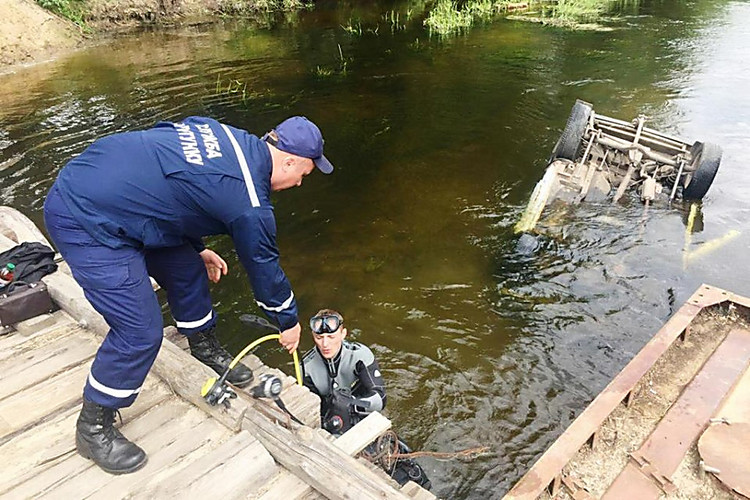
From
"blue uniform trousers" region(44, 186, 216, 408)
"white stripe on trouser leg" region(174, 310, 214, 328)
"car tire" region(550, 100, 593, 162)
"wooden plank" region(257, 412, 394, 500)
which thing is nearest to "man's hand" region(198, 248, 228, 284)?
"white stripe on trouser leg" region(174, 310, 214, 328)

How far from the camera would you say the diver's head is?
4.02 meters

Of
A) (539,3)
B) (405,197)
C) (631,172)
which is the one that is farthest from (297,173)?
(539,3)

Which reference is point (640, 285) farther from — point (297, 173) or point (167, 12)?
point (167, 12)

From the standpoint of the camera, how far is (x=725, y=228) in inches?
324

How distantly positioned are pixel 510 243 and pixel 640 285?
1767 millimetres

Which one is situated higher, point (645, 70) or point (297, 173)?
point (297, 173)

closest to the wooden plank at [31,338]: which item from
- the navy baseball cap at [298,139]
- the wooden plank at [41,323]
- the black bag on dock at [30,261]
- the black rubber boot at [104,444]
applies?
the wooden plank at [41,323]

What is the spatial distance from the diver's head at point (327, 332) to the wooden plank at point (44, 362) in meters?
1.56

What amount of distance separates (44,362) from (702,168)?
342 inches

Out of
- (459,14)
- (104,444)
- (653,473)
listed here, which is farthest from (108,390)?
(459,14)

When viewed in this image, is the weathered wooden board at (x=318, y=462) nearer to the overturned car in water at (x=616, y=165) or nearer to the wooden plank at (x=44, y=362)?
the wooden plank at (x=44, y=362)

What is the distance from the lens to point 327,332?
4016 mm

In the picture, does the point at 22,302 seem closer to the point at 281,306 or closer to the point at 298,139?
the point at 281,306

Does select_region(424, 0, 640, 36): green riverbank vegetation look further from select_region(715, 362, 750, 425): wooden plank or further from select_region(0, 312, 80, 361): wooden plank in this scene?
select_region(0, 312, 80, 361): wooden plank
